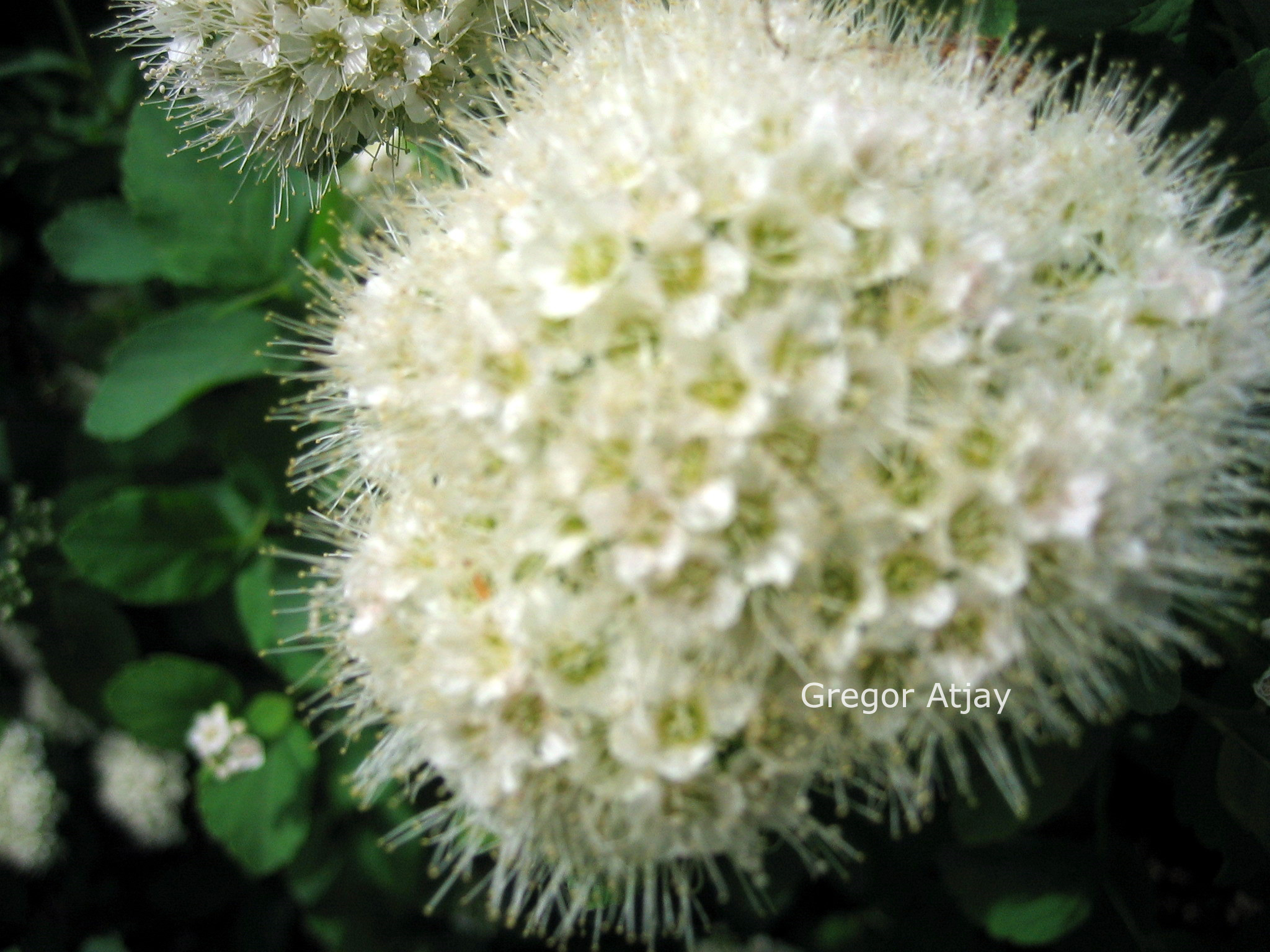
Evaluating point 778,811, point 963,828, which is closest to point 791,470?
point 778,811

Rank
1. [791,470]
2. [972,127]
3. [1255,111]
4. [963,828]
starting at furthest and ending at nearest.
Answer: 1. [963,828]
2. [1255,111]
3. [972,127]
4. [791,470]

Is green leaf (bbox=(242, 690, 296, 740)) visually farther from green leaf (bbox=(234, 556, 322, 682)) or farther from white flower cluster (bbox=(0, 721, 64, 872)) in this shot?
white flower cluster (bbox=(0, 721, 64, 872))

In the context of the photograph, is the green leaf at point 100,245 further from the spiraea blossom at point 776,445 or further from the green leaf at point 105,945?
the green leaf at point 105,945

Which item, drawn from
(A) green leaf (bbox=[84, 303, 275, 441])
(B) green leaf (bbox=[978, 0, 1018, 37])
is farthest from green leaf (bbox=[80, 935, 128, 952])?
(B) green leaf (bbox=[978, 0, 1018, 37])

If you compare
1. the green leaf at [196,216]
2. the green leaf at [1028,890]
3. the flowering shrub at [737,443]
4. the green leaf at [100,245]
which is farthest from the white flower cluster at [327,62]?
the green leaf at [1028,890]

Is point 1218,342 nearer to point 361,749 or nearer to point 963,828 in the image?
point 963,828

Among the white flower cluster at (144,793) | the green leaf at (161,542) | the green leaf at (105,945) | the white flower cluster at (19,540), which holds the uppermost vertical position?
the green leaf at (161,542)
